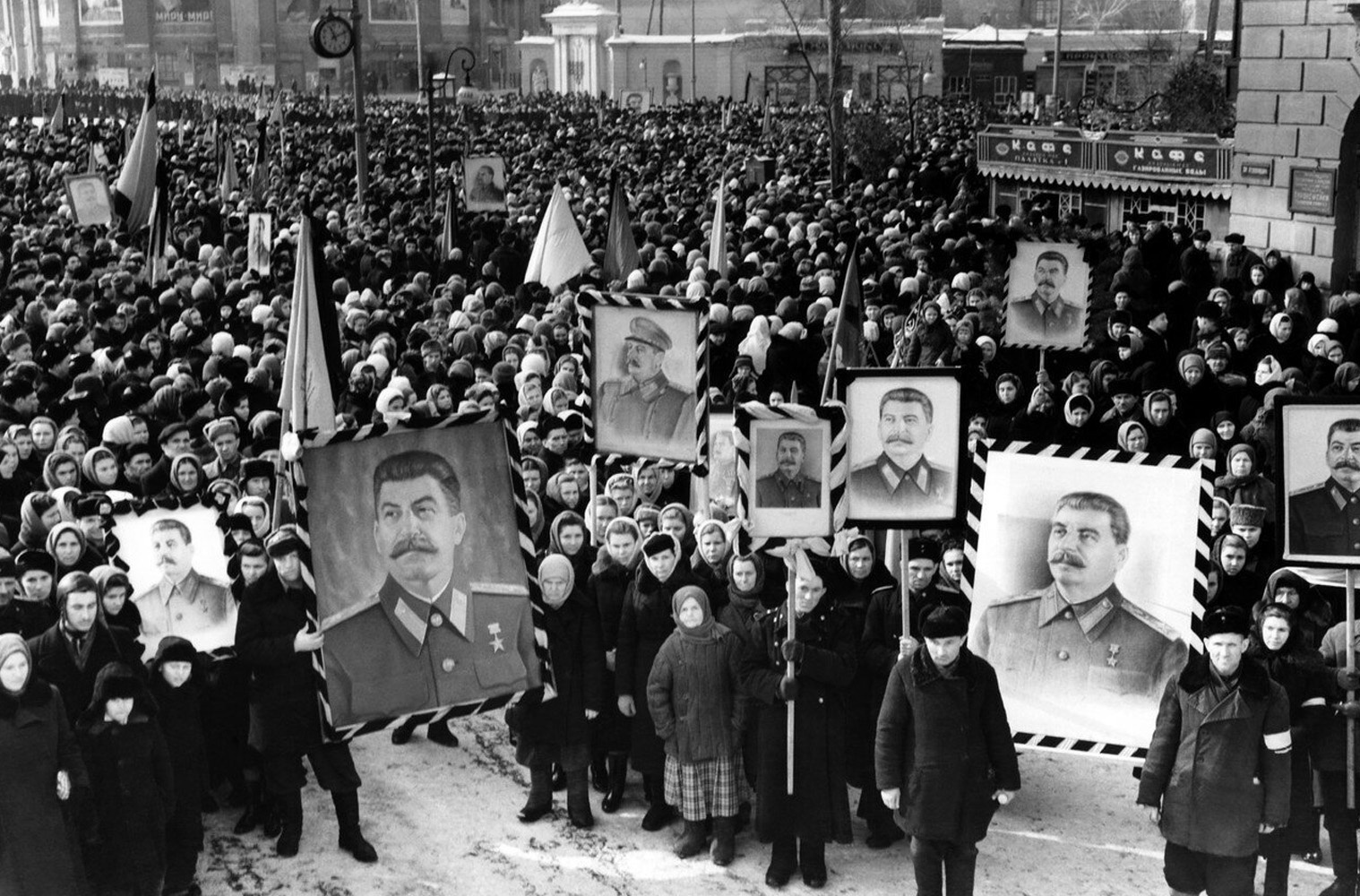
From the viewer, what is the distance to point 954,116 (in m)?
49.5

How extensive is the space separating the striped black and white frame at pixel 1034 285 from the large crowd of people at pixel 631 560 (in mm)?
275

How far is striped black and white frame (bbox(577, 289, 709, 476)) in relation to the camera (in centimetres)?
926

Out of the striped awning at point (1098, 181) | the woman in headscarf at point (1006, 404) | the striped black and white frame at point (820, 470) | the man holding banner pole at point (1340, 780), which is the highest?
the striped awning at point (1098, 181)

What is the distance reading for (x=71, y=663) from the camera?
682 cm

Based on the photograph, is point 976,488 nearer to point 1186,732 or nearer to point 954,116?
point 1186,732

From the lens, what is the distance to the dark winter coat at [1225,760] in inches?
256

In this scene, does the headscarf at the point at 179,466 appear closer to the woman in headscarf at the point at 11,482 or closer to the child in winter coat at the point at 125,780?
the woman in headscarf at the point at 11,482

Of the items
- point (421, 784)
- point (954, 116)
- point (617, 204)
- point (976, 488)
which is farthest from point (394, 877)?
point (954, 116)

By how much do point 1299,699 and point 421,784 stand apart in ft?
12.7

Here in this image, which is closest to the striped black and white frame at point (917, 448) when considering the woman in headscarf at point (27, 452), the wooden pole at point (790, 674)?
the wooden pole at point (790, 674)

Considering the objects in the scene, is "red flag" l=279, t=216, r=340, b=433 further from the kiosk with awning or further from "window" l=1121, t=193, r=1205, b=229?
"window" l=1121, t=193, r=1205, b=229

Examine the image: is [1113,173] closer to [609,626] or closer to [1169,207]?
[1169,207]

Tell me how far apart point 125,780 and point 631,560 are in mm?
2481

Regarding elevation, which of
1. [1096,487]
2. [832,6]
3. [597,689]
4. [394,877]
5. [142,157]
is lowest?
[394,877]
